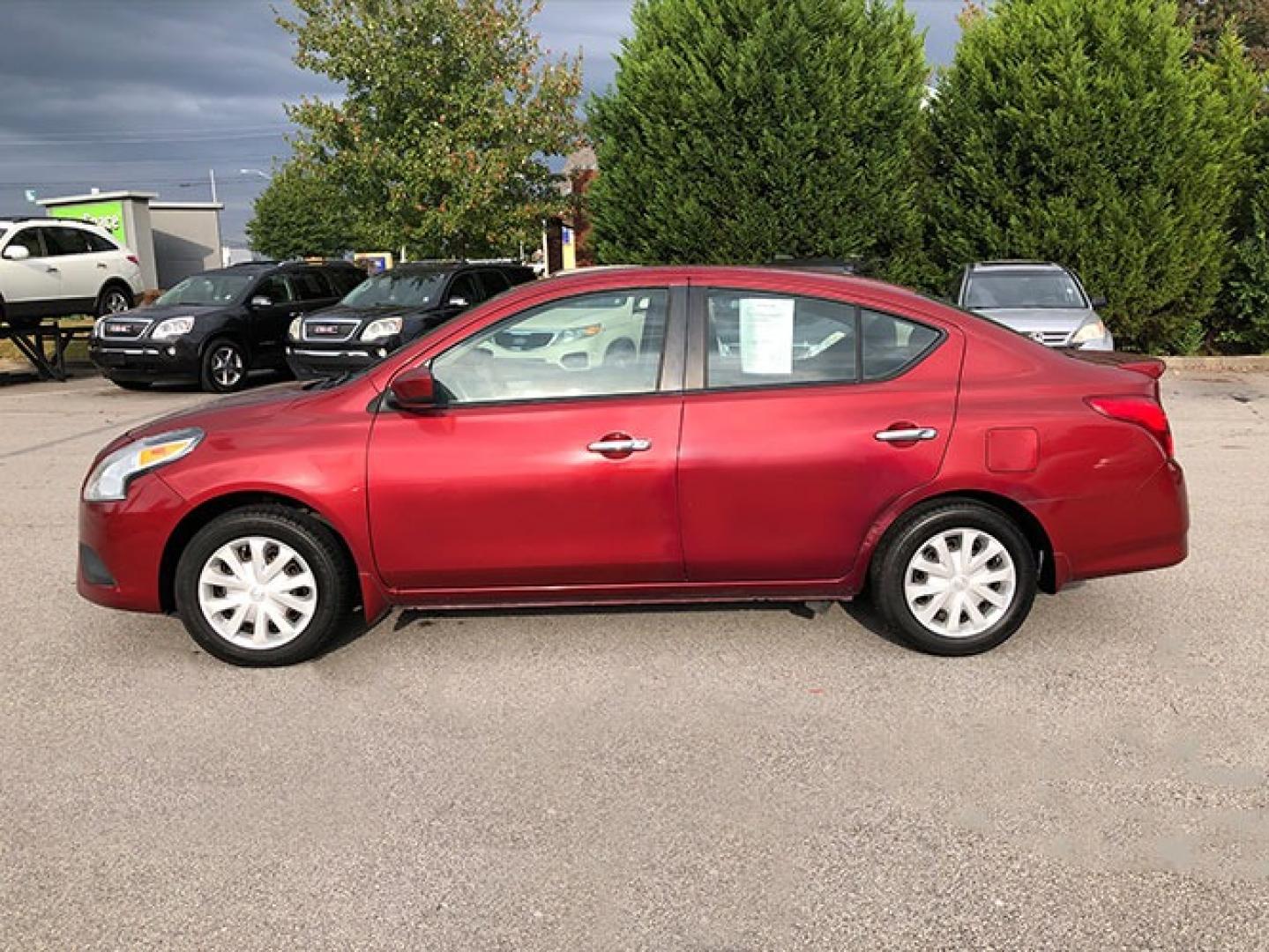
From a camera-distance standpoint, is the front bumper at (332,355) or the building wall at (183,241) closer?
the front bumper at (332,355)

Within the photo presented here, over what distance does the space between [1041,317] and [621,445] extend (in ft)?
25.6

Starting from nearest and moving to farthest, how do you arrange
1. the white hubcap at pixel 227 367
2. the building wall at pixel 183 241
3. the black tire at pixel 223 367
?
1. the black tire at pixel 223 367
2. the white hubcap at pixel 227 367
3. the building wall at pixel 183 241

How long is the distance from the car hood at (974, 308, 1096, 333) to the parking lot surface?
5710 mm

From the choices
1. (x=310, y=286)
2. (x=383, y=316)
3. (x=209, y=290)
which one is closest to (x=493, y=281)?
(x=383, y=316)

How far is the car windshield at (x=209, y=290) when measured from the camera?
14344 mm

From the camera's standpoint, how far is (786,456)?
4141 millimetres

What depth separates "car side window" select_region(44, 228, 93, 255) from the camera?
16188mm

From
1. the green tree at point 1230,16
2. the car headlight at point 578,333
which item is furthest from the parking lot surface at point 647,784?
the green tree at point 1230,16

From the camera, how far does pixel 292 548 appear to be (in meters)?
4.23

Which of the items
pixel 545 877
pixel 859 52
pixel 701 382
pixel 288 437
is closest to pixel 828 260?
pixel 859 52

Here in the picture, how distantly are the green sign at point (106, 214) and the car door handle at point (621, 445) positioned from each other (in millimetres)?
26786

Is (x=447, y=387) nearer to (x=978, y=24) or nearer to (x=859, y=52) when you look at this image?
(x=859, y=52)

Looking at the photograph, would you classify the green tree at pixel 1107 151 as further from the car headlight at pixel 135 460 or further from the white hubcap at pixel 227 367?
the car headlight at pixel 135 460

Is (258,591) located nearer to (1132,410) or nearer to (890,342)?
(890,342)
